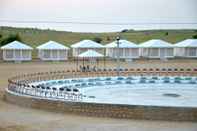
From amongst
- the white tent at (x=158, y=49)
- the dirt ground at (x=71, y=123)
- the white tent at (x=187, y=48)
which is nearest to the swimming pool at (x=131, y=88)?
the dirt ground at (x=71, y=123)

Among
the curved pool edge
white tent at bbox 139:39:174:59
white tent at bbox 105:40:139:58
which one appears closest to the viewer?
the curved pool edge

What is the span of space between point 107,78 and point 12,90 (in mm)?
8090

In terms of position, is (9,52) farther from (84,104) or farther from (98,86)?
(84,104)

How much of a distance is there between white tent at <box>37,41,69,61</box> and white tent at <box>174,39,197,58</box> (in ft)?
38.2

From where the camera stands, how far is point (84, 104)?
15750mm

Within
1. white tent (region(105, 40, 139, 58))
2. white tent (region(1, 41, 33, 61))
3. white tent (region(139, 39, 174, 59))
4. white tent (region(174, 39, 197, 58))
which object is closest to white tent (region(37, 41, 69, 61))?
white tent (region(1, 41, 33, 61))

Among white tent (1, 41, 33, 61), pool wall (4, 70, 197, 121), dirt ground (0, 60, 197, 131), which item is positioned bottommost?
dirt ground (0, 60, 197, 131)

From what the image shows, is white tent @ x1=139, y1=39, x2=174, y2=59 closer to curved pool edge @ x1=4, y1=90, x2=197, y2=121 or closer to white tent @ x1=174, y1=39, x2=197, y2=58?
white tent @ x1=174, y1=39, x2=197, y2=58

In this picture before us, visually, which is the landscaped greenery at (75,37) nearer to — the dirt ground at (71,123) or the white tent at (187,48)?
the white tent at (187,48)

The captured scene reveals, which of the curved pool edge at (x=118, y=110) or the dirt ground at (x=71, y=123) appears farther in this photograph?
the curved pool edge at (x=118, y=110)

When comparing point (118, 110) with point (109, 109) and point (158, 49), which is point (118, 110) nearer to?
point (109, 109)

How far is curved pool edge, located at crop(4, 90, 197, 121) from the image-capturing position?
1448 centimetres

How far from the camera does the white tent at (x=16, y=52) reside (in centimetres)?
4591

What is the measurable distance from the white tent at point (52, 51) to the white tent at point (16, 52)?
142cm
